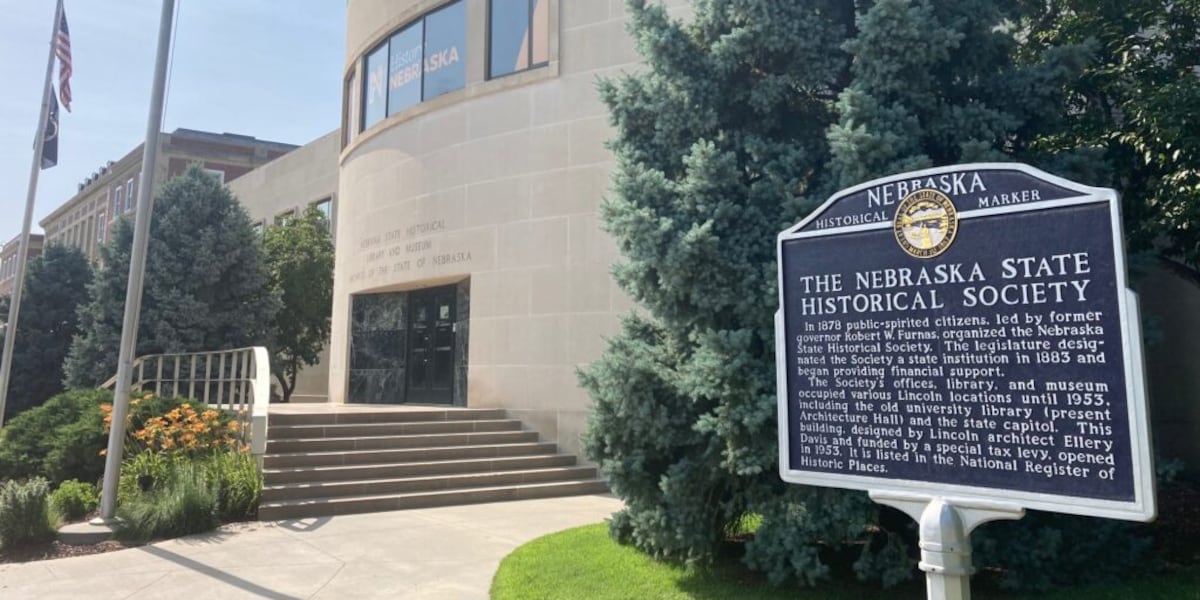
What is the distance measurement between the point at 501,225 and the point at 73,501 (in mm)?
7623

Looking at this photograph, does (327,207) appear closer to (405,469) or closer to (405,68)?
(405,68)

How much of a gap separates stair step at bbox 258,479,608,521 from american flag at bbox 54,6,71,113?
10.0 metres

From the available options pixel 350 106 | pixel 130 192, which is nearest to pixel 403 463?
pixel 350 106

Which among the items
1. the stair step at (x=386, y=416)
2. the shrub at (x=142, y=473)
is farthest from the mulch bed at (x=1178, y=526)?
the shrub at (x=142, y=473)

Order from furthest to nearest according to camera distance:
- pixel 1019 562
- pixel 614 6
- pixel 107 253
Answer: pixel 107 253 → pixel 614 6 → pixel 1019 562

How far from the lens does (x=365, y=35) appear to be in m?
18.7

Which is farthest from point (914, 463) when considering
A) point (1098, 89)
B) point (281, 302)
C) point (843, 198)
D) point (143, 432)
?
point (281, 302)

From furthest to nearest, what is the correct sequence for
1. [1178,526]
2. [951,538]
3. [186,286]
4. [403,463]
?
1. [186,286]
2. [403,463]
3. [1178,526]
4. [951,538]

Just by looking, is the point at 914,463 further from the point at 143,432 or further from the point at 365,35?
the point at 365,35

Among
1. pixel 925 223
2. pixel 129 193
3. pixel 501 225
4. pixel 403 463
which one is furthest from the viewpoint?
pixel 129 193

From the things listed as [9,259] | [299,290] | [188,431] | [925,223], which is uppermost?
[9,259]

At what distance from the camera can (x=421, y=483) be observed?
10.9 metres

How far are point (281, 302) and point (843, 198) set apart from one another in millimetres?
19902

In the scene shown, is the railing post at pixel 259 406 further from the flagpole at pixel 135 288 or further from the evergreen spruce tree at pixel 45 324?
the evergreen spruce tree at pixel 45 324
